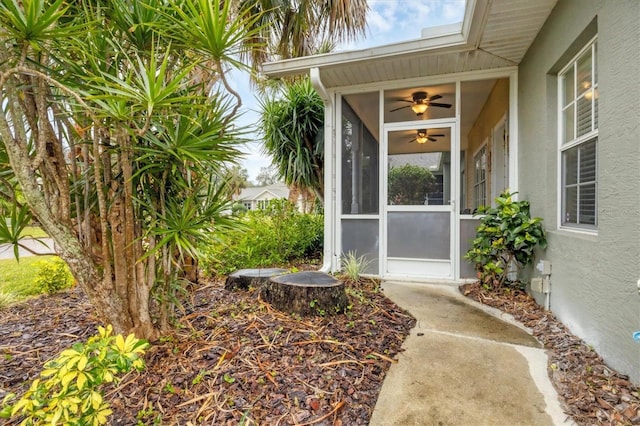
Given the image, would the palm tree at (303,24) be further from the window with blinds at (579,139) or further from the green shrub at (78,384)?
the green shrub at (78,384)

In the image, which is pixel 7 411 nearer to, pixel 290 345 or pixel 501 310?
pixel 290 345

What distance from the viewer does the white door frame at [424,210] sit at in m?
4.04

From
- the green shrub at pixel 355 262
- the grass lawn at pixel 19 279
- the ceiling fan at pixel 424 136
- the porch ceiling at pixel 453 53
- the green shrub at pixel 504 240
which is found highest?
the porch ceiling at pixel 453 53

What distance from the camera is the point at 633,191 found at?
1.70m

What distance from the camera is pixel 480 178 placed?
18.7 feet

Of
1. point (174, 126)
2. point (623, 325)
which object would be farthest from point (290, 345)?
point (623, 325)

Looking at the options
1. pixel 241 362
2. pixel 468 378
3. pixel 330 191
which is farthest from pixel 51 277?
pixel 468 378

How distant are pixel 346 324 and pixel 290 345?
55cm

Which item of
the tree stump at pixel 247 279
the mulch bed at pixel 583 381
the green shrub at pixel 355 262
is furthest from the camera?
the green shrub at pixel 355 262

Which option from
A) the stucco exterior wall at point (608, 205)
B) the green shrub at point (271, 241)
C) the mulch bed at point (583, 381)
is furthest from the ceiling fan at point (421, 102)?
the mulch bed at point (583, 381)

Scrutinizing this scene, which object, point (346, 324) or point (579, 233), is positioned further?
point (346, 324)

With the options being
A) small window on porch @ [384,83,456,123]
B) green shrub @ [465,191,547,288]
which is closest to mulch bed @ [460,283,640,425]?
green shrub @ [465,191,547,288]

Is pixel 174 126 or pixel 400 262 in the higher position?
pixel 174 126

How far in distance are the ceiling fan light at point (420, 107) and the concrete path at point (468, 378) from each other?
2.68 meters
